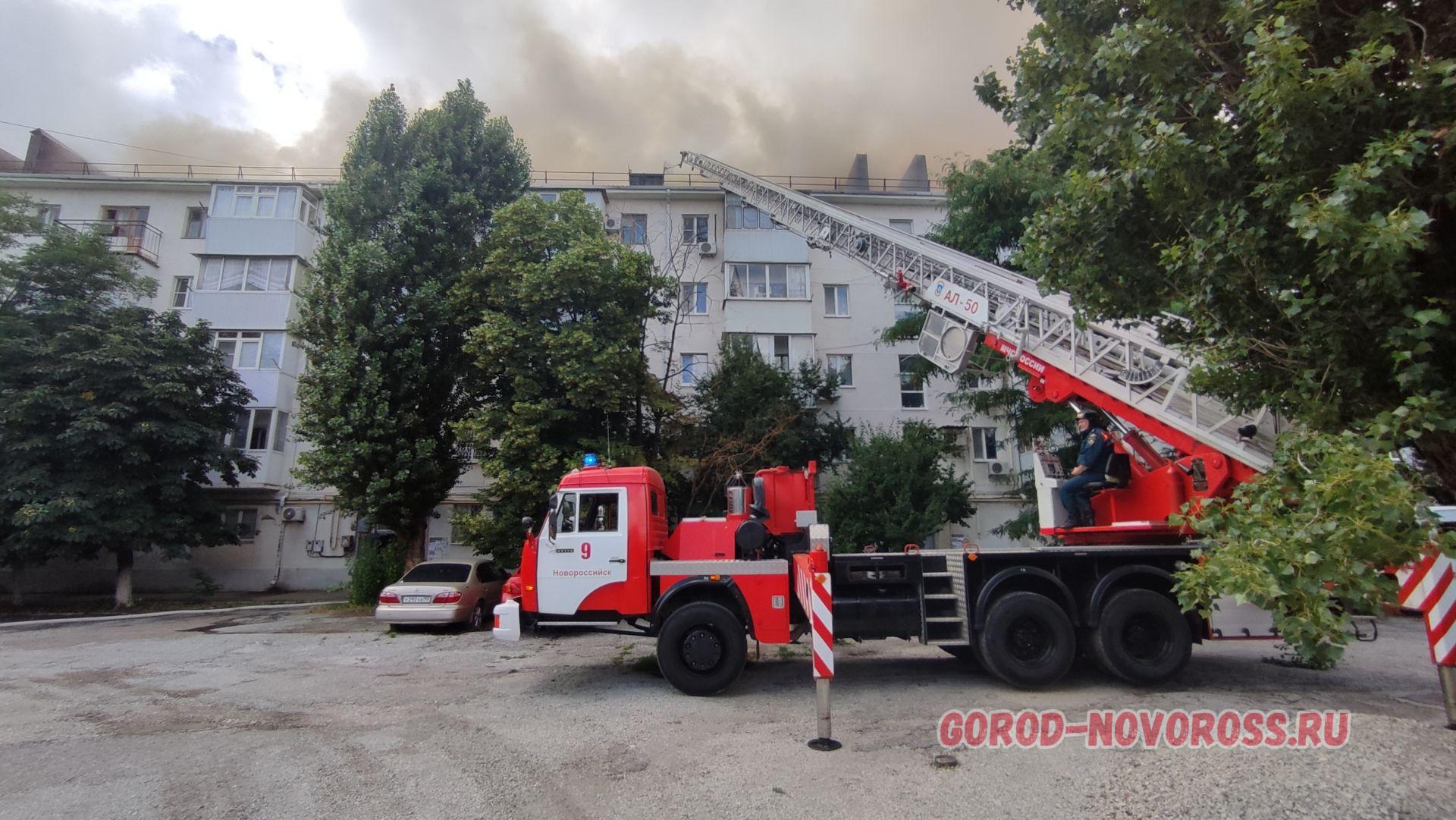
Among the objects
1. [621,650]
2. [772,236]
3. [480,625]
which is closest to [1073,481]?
[621,650]

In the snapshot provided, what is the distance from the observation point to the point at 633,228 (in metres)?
26.2

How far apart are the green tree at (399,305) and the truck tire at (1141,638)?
47.1 ft

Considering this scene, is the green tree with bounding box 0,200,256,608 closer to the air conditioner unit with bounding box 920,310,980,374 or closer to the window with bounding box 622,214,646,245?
the window with bounding box 622,214,646,245

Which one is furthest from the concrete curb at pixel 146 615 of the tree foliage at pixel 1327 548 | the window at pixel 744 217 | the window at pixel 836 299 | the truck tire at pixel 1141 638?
the tree foliage at pixel 1327 548

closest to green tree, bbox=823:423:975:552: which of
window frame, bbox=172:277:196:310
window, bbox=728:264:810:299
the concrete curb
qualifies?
window, bbox=728:264:810:299

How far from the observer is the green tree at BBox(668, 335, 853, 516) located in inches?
747

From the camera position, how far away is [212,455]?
2008 cm

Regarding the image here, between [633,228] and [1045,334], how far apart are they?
19.0 m

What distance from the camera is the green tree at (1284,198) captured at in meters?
3.89

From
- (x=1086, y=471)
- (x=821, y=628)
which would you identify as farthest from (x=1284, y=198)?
(x=1086, y=471)

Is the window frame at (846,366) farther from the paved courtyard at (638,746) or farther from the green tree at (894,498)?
the paved courtyard at (638,746)

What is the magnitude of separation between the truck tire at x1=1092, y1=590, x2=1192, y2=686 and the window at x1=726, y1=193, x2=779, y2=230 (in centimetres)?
2045

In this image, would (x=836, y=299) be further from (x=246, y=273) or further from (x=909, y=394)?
(x=246, y=273)

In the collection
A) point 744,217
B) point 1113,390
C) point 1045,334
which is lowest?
point 1113,390
